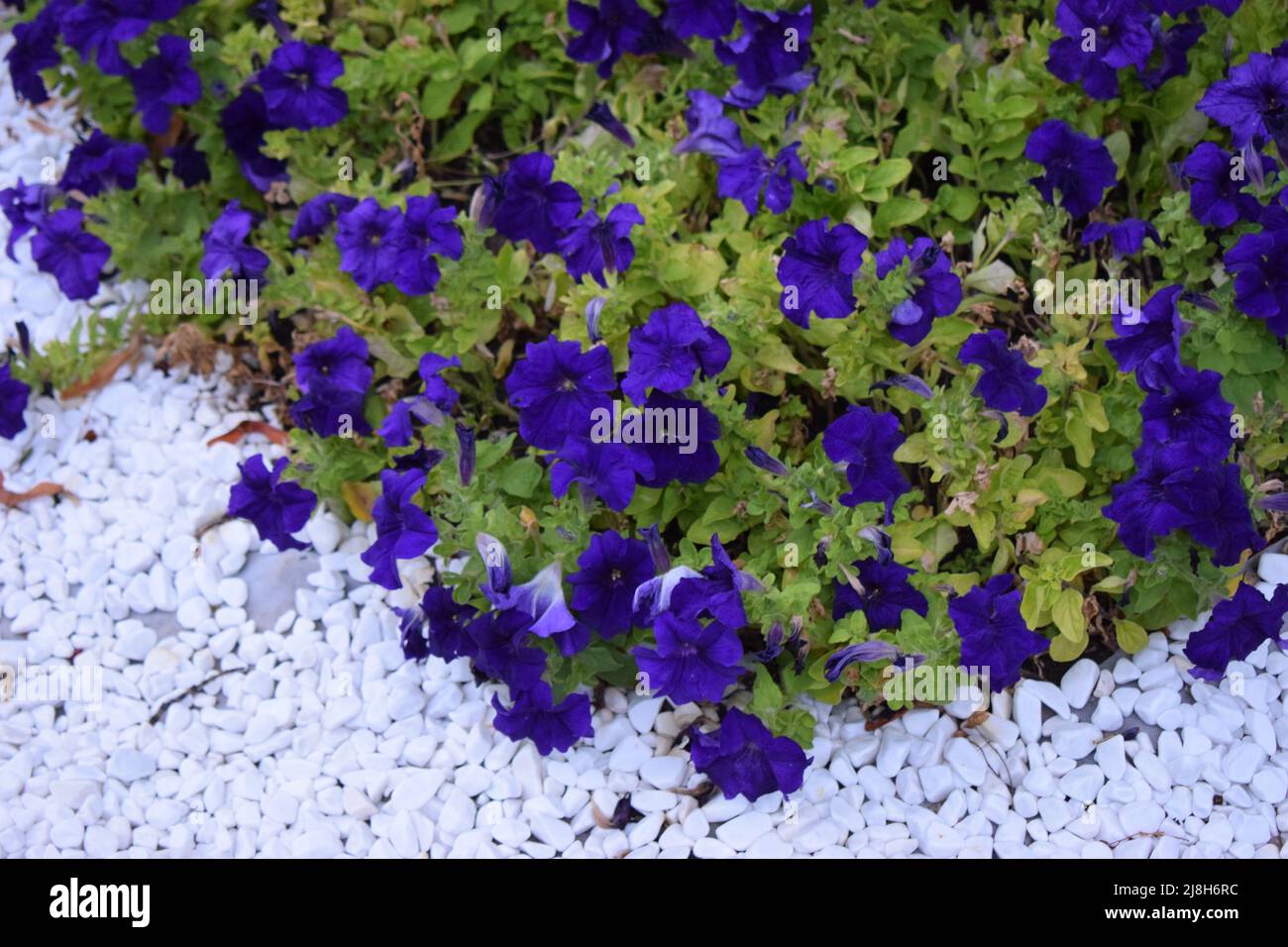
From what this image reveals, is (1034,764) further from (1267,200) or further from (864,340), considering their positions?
(1267,200)

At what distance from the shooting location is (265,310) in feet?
11.7

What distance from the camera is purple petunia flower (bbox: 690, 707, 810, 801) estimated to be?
260 centimetres

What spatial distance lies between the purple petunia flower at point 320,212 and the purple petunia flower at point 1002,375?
155cm

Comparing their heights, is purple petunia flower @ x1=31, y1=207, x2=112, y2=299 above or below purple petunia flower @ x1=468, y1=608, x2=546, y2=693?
above

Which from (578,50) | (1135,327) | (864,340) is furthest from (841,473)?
(578,50)

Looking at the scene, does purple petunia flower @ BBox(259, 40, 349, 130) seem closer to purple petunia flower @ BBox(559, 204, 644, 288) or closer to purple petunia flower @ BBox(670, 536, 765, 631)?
purple petunia flower @ BBox(559, 204, 644, 288)

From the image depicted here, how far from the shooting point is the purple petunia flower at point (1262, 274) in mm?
2721

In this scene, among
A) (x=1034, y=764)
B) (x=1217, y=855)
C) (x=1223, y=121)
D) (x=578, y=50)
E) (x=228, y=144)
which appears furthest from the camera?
(x=228, y=144)

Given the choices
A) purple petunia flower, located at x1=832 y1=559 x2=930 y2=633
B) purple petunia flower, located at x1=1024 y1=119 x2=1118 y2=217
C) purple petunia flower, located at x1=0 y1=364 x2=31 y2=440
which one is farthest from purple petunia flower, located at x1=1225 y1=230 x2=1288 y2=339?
purple petunia flower, located at x1=0 y1=364 x2=31 y2=440

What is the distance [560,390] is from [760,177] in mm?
740

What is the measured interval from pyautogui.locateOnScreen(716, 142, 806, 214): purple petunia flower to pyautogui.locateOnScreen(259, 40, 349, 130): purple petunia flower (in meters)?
1.06

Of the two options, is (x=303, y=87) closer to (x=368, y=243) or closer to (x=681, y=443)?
(x=368, y=243)

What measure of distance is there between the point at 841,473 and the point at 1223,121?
111 cm

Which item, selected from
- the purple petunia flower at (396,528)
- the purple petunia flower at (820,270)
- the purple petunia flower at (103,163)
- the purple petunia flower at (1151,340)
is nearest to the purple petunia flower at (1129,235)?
the purple petunia flower at (1151,340)
